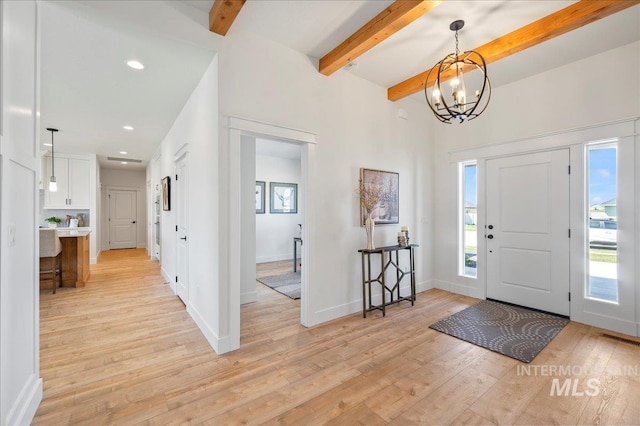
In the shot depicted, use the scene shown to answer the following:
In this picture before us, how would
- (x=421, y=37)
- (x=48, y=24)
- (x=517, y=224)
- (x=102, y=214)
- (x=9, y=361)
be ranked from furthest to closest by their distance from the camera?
(x=102, y=214), (x=517, y=224), (x=421, y=37), (x=48, y=24), (x=9, y=361)

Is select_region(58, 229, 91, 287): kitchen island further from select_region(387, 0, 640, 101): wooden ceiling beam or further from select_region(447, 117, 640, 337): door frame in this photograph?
select_region(447, 117, 640, 337): door frame

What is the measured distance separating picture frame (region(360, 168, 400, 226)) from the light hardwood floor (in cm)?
128

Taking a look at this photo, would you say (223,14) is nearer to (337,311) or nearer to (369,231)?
(369,231)

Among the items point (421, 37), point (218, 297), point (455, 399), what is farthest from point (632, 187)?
point (218, 297)

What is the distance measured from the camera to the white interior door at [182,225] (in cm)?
364

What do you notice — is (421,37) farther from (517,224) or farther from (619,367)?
(619,367)

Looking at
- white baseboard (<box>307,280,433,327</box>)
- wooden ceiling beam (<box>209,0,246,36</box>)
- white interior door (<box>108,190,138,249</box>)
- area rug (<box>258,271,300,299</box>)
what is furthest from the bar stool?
white interior door (<box>108,190,138,249</box>)

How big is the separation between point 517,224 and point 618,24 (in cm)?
228

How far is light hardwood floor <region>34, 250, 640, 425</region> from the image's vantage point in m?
1.79

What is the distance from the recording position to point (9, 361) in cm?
150

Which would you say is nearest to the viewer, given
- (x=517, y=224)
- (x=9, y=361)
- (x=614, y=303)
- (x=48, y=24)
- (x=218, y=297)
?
(x=9, y=361)

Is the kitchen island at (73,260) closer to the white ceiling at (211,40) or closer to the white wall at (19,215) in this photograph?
the white ceiling at (211,40)

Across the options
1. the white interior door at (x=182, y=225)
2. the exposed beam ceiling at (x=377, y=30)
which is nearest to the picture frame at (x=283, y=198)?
the white interior door at (x=182, y=225)

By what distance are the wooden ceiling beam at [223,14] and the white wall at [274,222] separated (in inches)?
179
